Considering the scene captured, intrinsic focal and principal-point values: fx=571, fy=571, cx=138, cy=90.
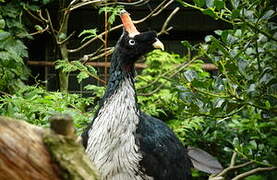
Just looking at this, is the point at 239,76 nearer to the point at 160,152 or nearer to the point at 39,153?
the point at 160,152

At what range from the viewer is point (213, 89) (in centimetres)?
260

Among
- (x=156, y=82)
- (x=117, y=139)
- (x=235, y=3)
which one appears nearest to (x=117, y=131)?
(x=117, y=139)

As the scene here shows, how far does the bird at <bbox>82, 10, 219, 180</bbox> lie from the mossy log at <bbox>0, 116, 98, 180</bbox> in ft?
5.58

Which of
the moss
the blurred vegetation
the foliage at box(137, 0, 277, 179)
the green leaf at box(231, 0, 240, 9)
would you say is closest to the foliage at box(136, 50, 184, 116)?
the blurred vegetation

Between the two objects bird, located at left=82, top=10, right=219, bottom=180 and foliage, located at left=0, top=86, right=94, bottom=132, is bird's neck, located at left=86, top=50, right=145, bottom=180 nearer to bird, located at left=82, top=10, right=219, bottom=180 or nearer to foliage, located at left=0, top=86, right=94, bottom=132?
bird, located at left=82, top=10, right=219, bottom=180

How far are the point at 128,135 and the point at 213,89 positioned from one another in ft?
1.64

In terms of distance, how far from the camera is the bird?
2.77m

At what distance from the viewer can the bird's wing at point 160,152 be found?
2820mm

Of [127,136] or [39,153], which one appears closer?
[39,153]

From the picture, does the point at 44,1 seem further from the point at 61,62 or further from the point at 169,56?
the point at 169,56

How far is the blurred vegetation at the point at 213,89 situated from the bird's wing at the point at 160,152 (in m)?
0.15

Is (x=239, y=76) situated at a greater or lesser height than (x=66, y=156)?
lesser

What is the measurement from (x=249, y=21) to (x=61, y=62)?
7.33 ft

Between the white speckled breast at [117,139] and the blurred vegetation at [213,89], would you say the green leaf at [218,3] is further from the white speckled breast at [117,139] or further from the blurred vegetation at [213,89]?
the white speckled breast at [117,139]
